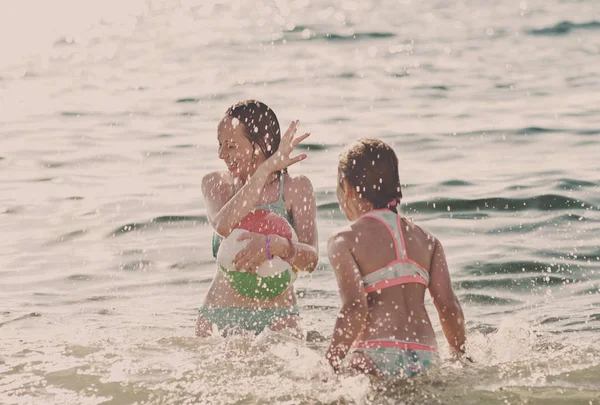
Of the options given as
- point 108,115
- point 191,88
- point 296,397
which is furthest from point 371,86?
point 296,397

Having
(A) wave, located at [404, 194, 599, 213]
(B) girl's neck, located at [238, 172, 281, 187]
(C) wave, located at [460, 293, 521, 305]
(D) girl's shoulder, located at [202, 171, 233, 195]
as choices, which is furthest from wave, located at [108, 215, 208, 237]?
(B) girl's neck, located at [238, 172, 281, 187]

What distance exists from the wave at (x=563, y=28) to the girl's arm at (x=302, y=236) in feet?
72.3

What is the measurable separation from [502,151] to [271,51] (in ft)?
41.3

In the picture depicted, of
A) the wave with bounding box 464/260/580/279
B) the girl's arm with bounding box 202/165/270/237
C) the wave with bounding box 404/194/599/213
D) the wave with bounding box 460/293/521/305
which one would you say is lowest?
the wave with bounding box 460/293/521/305

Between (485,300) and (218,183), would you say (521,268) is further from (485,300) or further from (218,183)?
(218,183)

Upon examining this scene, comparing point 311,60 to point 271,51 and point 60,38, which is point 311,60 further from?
point 60,38

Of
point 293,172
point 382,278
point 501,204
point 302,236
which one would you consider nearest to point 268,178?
point 302,236

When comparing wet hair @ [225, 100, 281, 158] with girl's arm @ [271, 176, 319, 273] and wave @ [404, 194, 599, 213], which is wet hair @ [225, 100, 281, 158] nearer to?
girl's arm @ [271, 176, 319, 273]

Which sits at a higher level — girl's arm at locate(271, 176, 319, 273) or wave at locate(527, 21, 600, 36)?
wave at locate(527, 21, 600, 36)

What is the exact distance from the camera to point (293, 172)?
14664 millimetres

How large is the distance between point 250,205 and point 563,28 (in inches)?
914

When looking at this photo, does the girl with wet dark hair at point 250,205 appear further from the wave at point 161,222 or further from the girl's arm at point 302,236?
the wave at point 161,222

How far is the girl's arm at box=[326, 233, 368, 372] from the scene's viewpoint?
642 centimetres

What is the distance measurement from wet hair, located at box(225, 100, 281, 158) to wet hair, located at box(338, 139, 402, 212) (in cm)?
118
